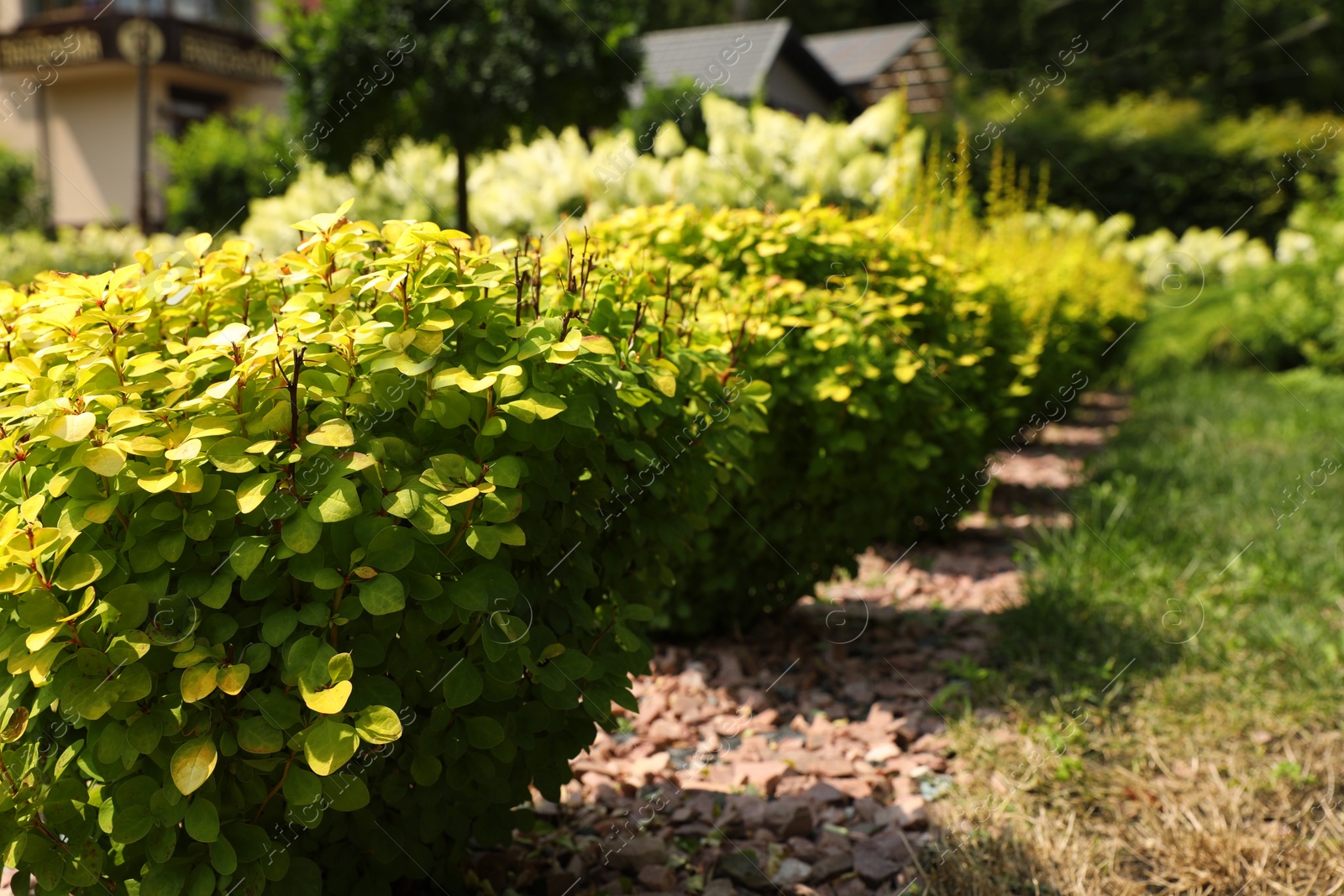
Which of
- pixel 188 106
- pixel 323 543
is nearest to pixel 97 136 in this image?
pixel 188 106

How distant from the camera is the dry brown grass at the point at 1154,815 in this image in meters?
2.23

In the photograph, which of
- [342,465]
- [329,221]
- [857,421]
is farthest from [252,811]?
[857,421]

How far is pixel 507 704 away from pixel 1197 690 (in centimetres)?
232

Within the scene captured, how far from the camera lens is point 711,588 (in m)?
3.26

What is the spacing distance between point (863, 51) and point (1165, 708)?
3027 cm

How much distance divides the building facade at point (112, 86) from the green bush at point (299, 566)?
22.8 m

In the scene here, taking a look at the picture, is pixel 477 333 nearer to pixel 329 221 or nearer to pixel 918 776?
pixel 329 221

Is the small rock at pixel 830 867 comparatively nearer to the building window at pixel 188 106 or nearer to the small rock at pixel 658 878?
the small rock at pixel 658 878

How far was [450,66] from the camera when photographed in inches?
317

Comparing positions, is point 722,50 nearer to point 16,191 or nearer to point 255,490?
point 16,191

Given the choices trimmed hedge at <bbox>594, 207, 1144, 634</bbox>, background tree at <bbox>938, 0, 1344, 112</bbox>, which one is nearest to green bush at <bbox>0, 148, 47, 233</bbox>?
background tree at <bbox>938, 0, 1344, 112</bbox>

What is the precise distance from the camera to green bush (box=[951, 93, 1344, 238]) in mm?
20312

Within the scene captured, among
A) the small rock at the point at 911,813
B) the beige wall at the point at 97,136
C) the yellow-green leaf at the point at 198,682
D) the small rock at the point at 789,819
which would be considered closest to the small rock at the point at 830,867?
the small rock at the point at 789,819

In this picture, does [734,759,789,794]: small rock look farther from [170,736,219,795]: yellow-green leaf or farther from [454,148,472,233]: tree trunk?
[454,148,472,233]: tree trunk
